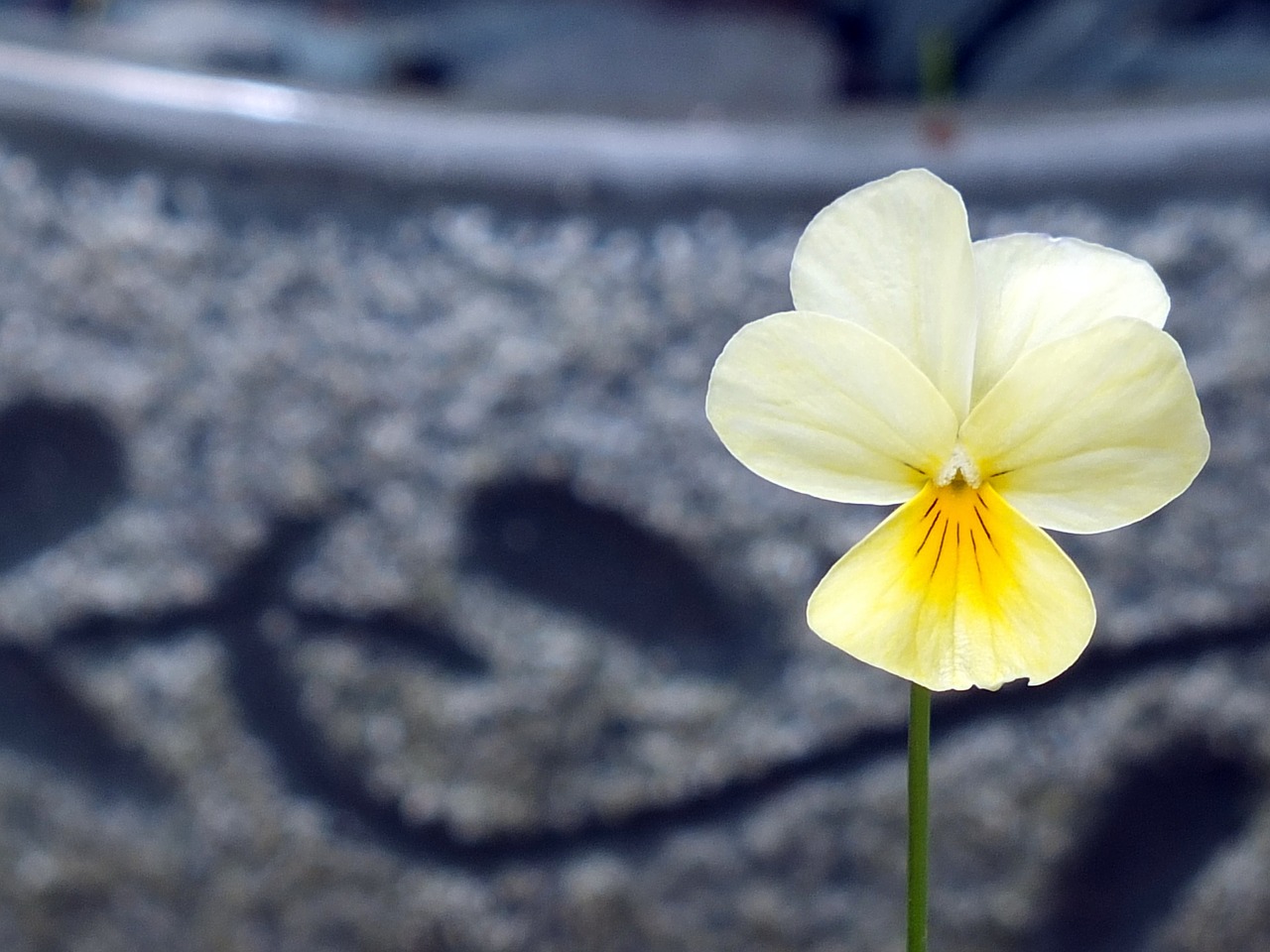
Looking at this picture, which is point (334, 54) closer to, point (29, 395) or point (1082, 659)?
point (29, 395)

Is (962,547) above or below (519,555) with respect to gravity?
below

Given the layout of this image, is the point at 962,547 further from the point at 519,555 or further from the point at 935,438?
the point at 519,555

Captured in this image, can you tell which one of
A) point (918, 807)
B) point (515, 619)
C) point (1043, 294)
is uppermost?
point (515, 619)

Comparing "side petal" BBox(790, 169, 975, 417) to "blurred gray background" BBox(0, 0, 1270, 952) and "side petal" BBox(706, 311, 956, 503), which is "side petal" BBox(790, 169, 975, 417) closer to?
"side petal" BBox(706, 311, 956, 503)

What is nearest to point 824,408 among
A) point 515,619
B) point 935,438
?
point 935,438

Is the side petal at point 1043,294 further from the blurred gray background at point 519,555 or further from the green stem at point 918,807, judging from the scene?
the blurred gray background at point 519,555

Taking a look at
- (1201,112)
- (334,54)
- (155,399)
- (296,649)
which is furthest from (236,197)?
(1201,112)
